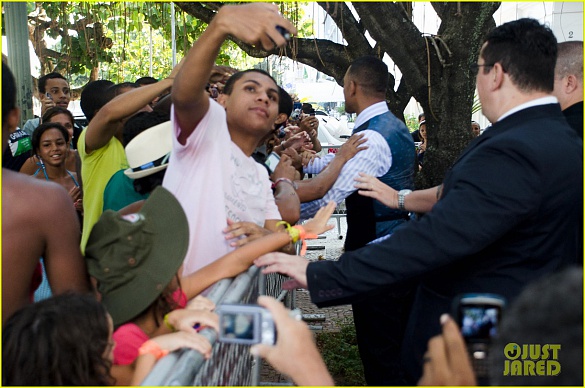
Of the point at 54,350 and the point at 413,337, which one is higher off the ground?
the point at 54,350

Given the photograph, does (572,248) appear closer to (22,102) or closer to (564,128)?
(564,128)

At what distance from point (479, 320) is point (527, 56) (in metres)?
1.64

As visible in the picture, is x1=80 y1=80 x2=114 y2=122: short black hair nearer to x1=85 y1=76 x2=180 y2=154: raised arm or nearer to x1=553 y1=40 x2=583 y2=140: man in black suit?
x1=85 y1=76 x2=180 y2=154: raised arm

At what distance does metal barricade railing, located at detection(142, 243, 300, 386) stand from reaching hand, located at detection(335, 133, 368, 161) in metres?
1.58

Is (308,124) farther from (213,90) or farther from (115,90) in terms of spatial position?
(115,90)

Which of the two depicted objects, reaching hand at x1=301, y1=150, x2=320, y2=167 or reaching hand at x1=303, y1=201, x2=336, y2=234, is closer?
reaching hand at x1=303, y1=201, x2=336, y2=234

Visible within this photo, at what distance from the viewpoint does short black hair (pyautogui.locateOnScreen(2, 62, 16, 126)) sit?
2189 millimetres

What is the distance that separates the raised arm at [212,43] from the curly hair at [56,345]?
107cm

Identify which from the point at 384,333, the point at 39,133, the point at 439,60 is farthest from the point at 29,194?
the point at 439,60

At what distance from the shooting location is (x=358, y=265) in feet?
9.28

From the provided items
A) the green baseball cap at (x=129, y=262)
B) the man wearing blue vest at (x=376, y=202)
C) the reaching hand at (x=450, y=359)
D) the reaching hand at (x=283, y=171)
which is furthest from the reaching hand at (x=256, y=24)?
the man wearing blue vest at (x=376, y=202)

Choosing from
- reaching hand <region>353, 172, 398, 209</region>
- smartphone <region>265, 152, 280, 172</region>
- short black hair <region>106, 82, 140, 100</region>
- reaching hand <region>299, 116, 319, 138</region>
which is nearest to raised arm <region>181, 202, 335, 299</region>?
reaching hand <region>353, 172, 398, 209</region>

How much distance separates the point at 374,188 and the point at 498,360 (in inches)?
106

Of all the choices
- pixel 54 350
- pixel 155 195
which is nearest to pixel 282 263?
pixel 155 195
